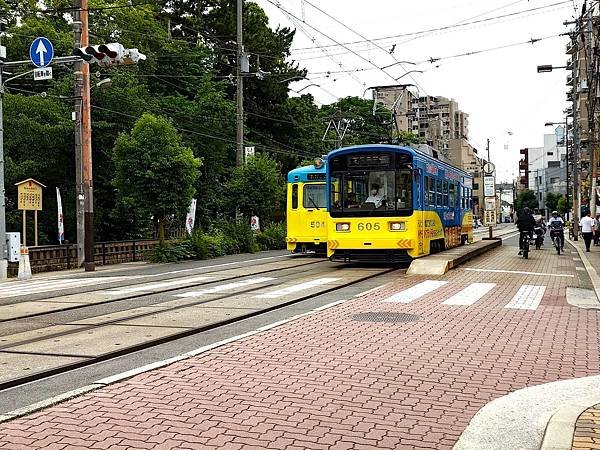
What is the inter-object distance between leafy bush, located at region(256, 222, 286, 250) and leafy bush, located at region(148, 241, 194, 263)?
7570 millimetres

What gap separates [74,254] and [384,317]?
1637 cm

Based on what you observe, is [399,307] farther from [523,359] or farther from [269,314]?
[523,359]

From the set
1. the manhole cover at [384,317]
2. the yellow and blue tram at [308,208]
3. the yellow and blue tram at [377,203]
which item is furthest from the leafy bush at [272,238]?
the manhole cover at [384,317]

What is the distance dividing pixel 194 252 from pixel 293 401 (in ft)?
71.7

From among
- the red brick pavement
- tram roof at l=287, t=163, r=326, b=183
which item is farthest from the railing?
the red brick pavement

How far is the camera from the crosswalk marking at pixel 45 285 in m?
16.0

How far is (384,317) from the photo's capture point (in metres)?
10.8

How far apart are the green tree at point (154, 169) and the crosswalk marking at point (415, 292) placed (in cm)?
1218

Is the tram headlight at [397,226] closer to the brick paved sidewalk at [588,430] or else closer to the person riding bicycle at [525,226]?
the person riding bicycle at [525,226]

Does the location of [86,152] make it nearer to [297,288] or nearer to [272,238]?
[297,288]

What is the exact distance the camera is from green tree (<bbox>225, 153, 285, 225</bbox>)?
33.1 metres

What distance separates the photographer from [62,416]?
562 cm

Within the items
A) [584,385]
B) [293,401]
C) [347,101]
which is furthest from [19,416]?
[347,101]

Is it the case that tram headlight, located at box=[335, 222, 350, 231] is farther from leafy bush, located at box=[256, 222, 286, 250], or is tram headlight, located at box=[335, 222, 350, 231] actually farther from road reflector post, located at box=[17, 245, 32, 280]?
leafy bush, located at box=[256, 222, 286, 250]
